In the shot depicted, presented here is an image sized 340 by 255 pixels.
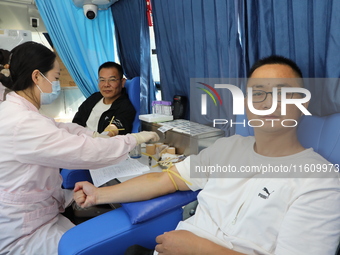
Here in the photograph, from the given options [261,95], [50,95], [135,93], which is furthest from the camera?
[135,93]

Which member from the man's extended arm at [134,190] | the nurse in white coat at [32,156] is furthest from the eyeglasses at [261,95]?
the nurse in white coat at [32,156]

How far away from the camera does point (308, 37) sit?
1159 mm

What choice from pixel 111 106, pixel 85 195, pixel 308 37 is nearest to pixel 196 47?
pixel 308 37

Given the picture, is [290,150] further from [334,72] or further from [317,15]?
[317,15]

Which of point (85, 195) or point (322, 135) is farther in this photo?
point (85, 195)

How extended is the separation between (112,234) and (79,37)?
2868mm

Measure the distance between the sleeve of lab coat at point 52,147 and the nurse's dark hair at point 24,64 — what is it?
0.70 ft

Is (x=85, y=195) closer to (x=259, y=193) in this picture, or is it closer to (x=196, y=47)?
(x=259, y=193)

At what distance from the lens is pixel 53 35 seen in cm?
319

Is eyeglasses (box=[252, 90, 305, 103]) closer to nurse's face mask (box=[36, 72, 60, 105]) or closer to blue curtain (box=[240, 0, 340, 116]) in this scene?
blue curtain (box=[240, 0, 340, 116])

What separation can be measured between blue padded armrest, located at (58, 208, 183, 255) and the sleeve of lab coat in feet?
0.94

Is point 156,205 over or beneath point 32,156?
beneath

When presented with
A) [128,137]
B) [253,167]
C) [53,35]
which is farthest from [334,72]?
[53,35]

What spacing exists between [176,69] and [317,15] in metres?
1.22
